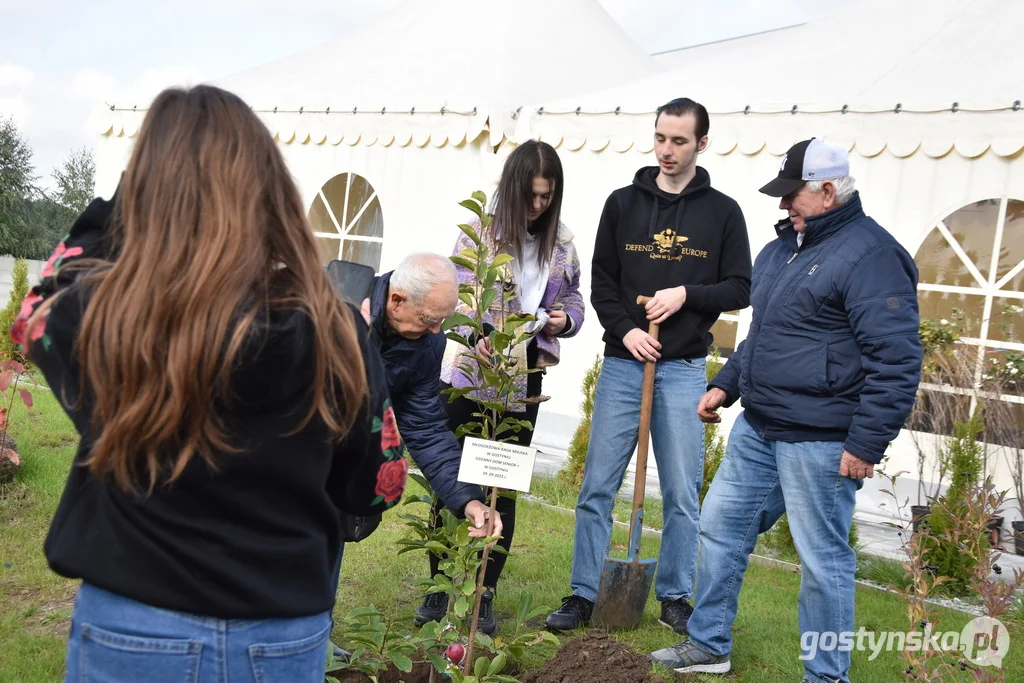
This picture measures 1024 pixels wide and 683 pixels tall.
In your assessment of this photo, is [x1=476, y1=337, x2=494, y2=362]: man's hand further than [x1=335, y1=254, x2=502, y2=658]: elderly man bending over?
Yes

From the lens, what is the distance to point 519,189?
3.33 metres

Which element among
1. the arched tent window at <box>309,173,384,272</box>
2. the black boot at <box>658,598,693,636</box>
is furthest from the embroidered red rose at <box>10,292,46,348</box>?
the arched tent window at <box>309,173,384,272</box>

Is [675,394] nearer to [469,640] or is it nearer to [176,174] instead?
[469,640]

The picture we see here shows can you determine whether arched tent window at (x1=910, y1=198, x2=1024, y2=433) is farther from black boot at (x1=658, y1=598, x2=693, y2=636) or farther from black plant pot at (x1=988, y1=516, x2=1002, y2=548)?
black boot at (x1=658, y1=598, x2=693, y2=636)

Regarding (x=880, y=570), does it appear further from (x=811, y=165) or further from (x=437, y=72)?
(x=437, y=72)

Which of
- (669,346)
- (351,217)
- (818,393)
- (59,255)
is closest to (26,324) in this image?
(59,255)

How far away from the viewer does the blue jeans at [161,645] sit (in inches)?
51.1

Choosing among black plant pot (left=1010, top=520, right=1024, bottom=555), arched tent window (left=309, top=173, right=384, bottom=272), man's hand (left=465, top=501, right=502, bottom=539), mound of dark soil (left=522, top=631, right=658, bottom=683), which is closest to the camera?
man's hand (left=465, top=501, right=502, bottom=539)

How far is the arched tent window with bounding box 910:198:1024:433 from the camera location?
5.75 m

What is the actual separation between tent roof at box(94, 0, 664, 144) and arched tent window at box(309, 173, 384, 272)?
550 mm

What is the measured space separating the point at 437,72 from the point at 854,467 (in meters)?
6.09

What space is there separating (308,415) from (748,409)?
Result: 2132 mm

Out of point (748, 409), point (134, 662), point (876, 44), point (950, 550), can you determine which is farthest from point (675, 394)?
point (876, 44)

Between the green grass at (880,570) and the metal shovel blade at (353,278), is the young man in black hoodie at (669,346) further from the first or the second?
the green grass at (880,570)
